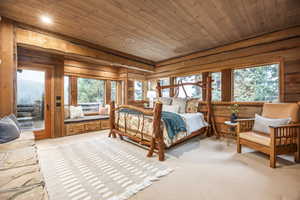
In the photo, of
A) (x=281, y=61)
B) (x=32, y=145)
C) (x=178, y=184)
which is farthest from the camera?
(x=281, y=61)

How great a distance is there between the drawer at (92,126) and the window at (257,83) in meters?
4.63

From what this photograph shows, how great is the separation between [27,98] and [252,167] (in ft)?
18.0

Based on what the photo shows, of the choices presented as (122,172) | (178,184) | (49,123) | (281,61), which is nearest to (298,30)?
(281,61)

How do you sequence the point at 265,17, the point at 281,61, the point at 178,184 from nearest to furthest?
the point at 178,184 → the point at 265,17 → the point at 281,61

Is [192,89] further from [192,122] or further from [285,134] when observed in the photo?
[285,134]

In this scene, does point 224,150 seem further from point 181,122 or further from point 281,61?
point 281,61

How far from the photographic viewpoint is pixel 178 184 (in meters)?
1.80

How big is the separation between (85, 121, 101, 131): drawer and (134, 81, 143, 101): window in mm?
2138

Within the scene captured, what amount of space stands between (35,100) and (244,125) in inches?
217

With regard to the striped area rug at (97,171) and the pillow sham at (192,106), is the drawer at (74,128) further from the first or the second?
the pillow sham at (192,106)

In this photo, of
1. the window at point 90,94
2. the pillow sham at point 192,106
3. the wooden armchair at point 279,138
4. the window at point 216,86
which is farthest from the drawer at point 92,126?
the wooden armchair at point 279,138

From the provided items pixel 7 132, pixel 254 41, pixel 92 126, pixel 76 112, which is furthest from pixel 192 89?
pixel 7 132

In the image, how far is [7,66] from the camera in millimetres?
2531

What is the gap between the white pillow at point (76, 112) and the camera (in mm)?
4571
